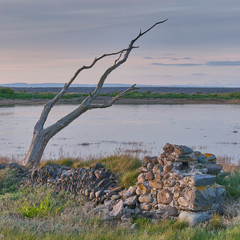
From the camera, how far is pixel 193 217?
7.70 meters

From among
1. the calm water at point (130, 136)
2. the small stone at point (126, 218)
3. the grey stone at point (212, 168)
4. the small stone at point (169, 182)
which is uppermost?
the grey stone at point (212, 168)

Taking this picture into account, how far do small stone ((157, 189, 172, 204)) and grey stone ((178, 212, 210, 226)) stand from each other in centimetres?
51

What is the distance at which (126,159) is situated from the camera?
440 inches

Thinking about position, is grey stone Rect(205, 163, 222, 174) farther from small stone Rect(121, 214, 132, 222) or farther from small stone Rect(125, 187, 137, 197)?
small stone Rect(121, 214, 132, 222)

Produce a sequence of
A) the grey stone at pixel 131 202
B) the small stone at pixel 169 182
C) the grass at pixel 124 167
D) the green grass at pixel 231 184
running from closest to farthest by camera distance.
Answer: the small stone at pixel 169 182 < the grey stone at pixel 131 202 < the green grass at pixel 231 184 < the grass at pixel 124 167

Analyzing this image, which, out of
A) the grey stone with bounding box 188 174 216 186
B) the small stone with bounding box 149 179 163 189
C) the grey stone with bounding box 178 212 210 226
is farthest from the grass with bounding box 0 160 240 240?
the small stone with bounding box 149 179 163 189

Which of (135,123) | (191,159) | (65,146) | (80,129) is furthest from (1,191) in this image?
(135,123)

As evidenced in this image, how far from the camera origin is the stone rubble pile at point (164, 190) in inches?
313

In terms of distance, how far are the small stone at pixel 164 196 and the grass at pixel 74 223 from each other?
539 millimetres

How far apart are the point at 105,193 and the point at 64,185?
1.21m

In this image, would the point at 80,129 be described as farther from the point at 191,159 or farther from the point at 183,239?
the point at 183,239

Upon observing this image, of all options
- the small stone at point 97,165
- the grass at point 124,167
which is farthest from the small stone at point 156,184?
the small stone at point 97,165

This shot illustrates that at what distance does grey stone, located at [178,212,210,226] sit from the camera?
766cm

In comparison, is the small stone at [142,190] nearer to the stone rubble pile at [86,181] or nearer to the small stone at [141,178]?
the small stone at [141,178]
